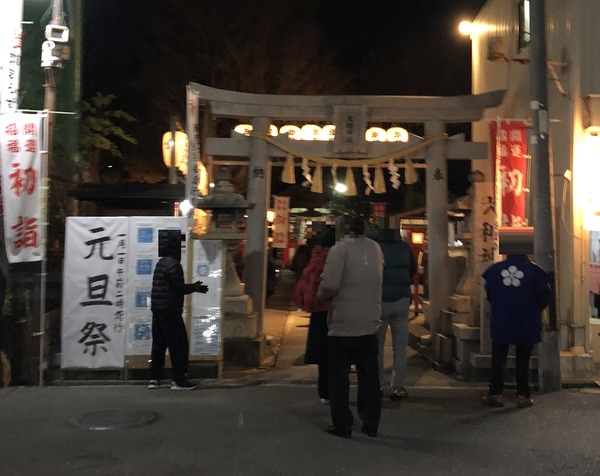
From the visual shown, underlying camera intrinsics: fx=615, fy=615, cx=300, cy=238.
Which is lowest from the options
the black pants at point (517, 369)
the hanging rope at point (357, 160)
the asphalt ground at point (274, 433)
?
the asphalt ground at point (274, 433)

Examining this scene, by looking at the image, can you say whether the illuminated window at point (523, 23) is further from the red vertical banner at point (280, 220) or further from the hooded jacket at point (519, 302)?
the red vertical banner at point (280, 220)

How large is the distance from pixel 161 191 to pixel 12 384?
5273mm

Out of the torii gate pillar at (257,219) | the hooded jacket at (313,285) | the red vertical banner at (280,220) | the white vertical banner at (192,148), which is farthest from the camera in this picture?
the red vertical banner at (280,220)

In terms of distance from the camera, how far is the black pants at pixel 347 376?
5.59 meters

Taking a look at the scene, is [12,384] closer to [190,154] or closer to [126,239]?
[126,239]

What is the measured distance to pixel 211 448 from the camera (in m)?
5.31

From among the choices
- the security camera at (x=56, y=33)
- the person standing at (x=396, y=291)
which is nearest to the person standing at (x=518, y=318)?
the person standing at (x=396, y=291)

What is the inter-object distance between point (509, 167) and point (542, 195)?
1351mm

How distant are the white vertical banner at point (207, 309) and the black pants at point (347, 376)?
245 cm

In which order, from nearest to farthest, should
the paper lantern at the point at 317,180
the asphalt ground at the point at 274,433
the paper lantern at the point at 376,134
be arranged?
the asphalt ground at the point at 274,433
the paper lantern at the point at 317,180
the paper lantern at the point at 376,134

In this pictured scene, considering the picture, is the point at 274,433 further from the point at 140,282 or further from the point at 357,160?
the point at 357,160

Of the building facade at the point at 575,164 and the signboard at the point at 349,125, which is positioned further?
the signboard at the point at 349,125

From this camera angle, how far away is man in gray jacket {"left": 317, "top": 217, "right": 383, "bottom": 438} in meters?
5.59

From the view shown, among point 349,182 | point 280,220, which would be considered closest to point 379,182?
point 349,182
